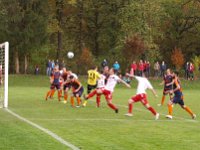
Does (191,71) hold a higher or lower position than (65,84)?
higher

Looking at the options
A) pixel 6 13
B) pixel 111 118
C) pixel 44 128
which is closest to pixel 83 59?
pixel 6 13

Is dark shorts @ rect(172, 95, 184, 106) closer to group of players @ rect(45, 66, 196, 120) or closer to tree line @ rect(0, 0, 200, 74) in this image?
group of players @ rect(45, 66, 196, 120)

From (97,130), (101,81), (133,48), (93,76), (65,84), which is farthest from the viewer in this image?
(133,48)

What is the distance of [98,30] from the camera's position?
7400 cm

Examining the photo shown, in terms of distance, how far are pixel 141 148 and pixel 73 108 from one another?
459 inches

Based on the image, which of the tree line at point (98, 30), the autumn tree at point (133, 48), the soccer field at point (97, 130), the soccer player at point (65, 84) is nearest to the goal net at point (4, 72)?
the soccer field at point (97, 130)

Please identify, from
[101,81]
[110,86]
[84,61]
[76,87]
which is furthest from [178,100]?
[84,61]

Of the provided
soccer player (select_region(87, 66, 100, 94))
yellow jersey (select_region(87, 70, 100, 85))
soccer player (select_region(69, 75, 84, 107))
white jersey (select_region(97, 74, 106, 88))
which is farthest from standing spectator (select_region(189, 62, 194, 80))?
soccer player (select_region(69, 75, 84, 107))

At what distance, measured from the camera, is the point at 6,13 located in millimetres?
58906

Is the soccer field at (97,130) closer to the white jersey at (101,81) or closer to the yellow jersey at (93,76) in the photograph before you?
the white jersey at (101,81)

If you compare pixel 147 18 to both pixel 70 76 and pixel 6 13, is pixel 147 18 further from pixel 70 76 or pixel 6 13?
pixel 70 76

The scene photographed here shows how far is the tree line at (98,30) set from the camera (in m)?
59.5

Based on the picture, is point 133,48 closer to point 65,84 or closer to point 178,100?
point 65,84

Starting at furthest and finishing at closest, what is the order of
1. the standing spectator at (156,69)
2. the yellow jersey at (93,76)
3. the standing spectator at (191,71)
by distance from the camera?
the standing spectator at (156,69) → the standing spectator at (191,71) → the yellow jersey at (93,76)
